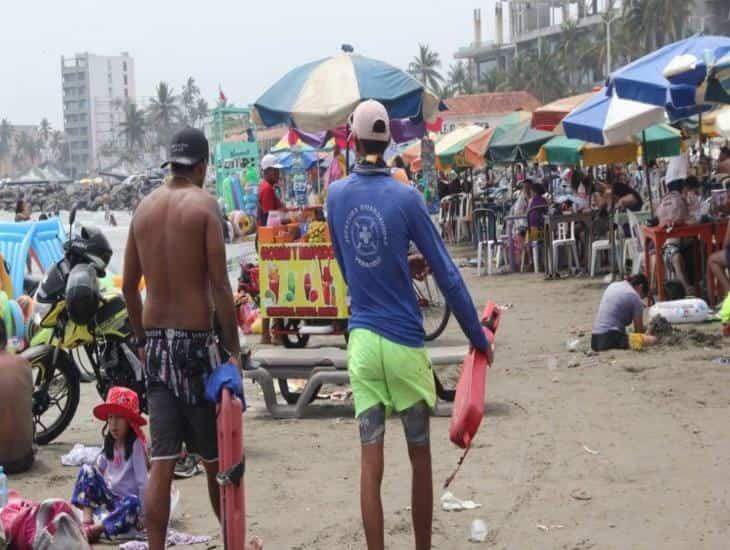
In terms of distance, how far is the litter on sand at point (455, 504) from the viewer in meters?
5.85

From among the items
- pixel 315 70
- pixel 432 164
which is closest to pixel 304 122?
pixel 315 70

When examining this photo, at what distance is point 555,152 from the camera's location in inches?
739

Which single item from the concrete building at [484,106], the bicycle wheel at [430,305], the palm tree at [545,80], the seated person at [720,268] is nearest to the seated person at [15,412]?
the bicycle wheel at [430,305]

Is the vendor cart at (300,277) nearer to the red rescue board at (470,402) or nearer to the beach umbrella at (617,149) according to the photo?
the red rescue board at (470,402)

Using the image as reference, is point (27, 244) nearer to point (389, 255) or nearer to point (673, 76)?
point (673, 76)

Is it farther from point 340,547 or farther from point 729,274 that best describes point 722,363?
point 340,547

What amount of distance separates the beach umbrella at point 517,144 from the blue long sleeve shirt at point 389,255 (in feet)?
53.0

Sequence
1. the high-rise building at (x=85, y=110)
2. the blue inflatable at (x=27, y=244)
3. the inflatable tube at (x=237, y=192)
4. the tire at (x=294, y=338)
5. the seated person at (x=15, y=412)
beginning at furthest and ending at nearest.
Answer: the high-rise building at (x=85, y=110), the inflatable tube at (x=237, y=192), the blue inflatable at (x=27, y=244), the tire at (x=294, y=338), the seated person at (x=15, y=412)

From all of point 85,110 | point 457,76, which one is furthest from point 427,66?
point 85,110

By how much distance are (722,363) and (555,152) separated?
9.85 meters

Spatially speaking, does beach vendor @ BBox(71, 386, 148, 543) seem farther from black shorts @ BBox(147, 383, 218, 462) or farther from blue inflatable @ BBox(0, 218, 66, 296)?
blue inflatable @ BBox(0, 218, 66, 296)

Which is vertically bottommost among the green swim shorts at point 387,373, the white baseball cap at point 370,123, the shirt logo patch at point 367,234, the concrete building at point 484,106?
the green swim shorts at point 387,373

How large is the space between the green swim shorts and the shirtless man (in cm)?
54

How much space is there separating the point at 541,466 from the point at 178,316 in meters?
2.70
